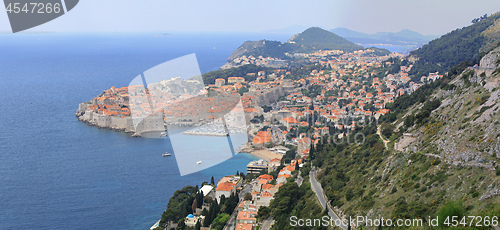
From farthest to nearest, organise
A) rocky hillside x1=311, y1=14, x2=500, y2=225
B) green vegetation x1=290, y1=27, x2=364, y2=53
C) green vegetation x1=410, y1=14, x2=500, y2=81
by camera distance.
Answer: green vegetation x1=290, y1=27, x2=364, y2=53, green vegetation x1=410, y1=14, x2=500, y2=81, rocky hillside x1=311, y1=14, x2=500, y2=225

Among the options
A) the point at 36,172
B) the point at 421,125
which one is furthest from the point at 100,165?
the point at 421,125

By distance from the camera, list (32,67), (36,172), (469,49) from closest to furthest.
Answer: (36,172) → (469,49) → (32,67)

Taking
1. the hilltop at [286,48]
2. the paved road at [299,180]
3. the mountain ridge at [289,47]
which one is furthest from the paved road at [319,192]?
the mountain ridge at [289,47]

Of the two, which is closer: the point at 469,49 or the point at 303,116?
the point at 303,116

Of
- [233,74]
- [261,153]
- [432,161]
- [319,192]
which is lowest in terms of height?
[233,74]

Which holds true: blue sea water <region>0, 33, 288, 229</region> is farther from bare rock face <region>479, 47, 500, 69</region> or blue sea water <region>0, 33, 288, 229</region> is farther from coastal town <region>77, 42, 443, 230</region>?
bare rock face <region>479, 47, 500, 69</region>

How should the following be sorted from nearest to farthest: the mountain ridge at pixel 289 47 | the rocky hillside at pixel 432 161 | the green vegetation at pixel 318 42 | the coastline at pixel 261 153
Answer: the rocky hillside at pixel 432 161 → the coastline at pixel 261 153 → the mountain ridge at pixel 289 47 → the green vegetation at pixel 318 42

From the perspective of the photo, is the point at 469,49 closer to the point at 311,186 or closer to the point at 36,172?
the point at 311,186

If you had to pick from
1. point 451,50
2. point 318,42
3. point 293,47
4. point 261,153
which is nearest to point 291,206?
point 261,153

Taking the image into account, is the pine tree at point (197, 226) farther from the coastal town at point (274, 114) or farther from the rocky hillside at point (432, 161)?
the rocky hillside at point (432, 161)

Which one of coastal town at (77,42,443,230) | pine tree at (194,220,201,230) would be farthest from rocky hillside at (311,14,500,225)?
pine tree at (194,220,201,230)

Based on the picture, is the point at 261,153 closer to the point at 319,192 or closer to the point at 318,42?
the point at 319,192
